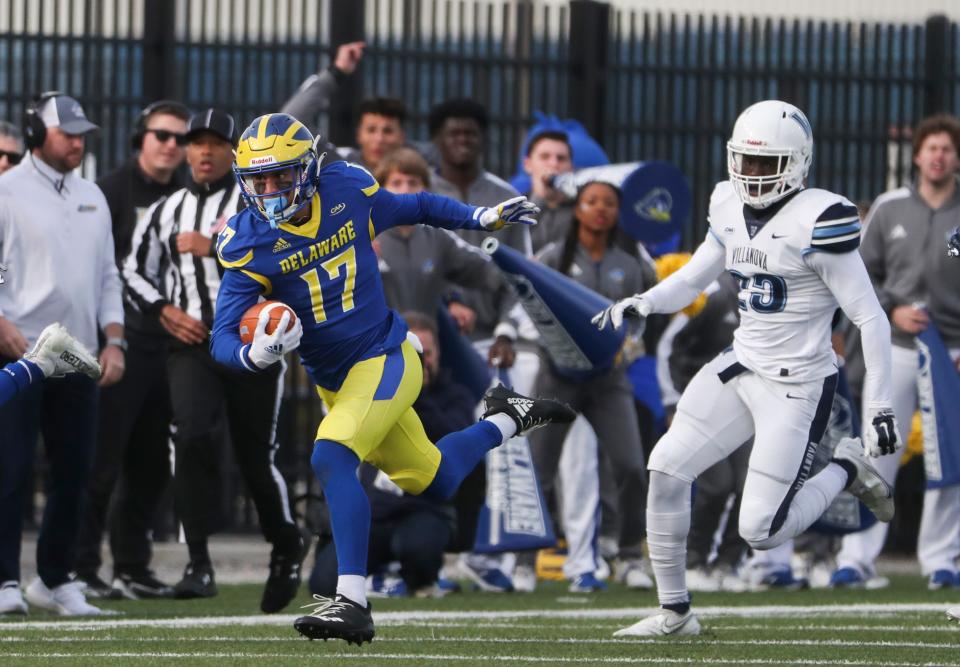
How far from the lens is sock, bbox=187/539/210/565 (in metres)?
9.57

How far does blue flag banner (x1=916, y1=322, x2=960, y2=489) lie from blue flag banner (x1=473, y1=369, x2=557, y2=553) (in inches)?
76.6

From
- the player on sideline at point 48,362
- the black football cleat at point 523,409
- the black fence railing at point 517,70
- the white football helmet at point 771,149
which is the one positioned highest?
the black fence railing at point 517,70

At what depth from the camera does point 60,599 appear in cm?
900

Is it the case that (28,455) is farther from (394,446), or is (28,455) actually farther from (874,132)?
(874,132)

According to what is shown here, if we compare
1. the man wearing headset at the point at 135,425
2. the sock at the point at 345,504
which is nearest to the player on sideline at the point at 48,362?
the sock at the point at 345,504

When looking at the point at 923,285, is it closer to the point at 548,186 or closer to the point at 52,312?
the point at 548,186

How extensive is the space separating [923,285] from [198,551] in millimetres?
3889

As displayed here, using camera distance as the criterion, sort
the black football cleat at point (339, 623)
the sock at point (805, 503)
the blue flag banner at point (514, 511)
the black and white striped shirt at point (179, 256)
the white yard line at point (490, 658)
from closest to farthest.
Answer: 1. the black football cleat at point (339, 623)
2. the white yard line at point (490, 658)
3. the sock at point (805, 503)
4. the black and white striped shirt at point (179, 256)
5. the blue flag banner at point (514, 511)

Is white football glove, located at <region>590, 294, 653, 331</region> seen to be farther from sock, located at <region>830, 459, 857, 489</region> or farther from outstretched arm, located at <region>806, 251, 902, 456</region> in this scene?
sock, located at <region>830, 459, 857, 489</region>

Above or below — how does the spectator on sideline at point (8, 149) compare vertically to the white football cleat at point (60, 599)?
above

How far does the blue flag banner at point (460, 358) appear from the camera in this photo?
1021 centimetres

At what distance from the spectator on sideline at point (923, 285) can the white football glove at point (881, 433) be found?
3.05m

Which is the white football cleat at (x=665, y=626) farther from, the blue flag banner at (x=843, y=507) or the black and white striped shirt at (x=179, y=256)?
the black and white striped shirt at (x=179, y=256)

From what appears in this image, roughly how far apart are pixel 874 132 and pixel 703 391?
587 cm
